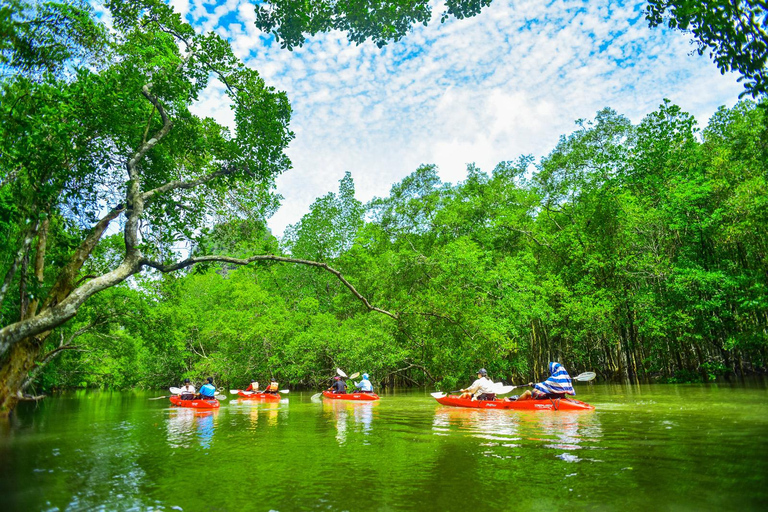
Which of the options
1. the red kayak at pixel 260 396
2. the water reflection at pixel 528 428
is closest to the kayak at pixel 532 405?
the water reflection at pixel 528 428

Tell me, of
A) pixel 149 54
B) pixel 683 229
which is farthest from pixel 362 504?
pixel 683 229

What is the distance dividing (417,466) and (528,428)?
12.9 ft

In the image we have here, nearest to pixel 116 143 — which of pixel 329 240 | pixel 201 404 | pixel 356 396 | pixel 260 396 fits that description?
pixel 201 404

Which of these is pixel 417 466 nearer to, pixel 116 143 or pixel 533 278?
pixel 116 143

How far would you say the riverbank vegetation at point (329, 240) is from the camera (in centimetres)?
771

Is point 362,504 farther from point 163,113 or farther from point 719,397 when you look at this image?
point 719,397

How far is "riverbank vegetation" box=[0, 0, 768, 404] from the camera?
304 inches

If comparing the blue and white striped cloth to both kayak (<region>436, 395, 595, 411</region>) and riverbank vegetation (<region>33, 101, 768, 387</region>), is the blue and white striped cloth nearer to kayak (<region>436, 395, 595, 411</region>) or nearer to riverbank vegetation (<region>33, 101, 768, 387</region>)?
kayak (<region>436, 395, 595, 411</region>)

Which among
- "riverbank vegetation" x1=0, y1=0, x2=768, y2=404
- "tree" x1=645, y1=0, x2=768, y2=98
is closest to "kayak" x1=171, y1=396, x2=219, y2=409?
"riverbank vegetation" x1=0, y1=0, x2=768, y2=404

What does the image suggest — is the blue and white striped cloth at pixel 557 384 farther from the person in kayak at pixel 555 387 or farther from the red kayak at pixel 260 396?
the red kayak at pixel 260 396

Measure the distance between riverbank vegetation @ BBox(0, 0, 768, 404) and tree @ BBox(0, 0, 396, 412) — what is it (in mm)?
52

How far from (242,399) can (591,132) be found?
79.7 ft

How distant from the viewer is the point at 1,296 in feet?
25.1

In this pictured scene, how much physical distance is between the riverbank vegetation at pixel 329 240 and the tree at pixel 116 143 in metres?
0.05
